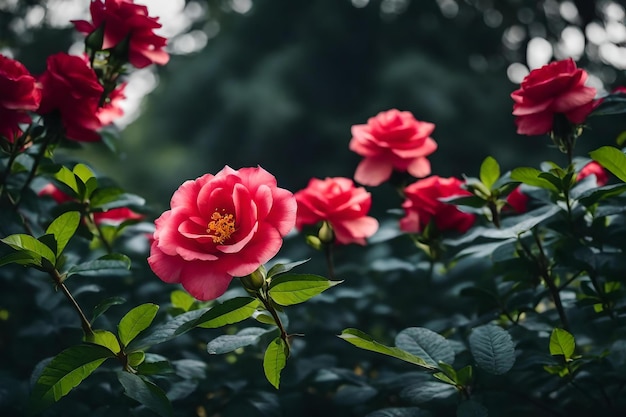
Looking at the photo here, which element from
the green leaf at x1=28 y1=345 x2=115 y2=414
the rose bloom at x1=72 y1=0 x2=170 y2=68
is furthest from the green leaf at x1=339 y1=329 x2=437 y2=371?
the rose bloom at x1=72 y1=0 x2=170 y2=68

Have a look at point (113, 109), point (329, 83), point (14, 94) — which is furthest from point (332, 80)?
point (14, 94)

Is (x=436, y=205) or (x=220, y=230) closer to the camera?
(x=220, y=230)

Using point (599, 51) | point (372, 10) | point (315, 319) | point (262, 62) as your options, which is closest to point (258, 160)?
point (262, 62)

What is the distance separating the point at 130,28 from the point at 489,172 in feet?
2.24

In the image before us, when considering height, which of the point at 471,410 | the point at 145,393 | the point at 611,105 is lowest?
the point at 471,410

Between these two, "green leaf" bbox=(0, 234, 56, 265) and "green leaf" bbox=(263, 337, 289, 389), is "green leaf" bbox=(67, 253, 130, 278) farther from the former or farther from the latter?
"green leaf" bbox=(263, 337, 289, 389)

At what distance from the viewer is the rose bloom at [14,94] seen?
3.16ft

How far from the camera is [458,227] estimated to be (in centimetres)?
123

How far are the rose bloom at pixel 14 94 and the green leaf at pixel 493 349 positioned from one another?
770 mm

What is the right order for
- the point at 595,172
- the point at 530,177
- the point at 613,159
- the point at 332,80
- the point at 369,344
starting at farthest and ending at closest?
the point at 332,80, the point at 595,172, the point at 530,177, the point at 613,159, the point at 369,344

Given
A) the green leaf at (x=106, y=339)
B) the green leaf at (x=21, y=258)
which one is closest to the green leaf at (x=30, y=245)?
the green leaf at (x=21, y=258)

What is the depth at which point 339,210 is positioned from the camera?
117 centimetres

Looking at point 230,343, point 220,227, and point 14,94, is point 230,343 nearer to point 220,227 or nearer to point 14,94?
point 220,227

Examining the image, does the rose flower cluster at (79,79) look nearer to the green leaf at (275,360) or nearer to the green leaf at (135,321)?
the green leaf at (135,321)
